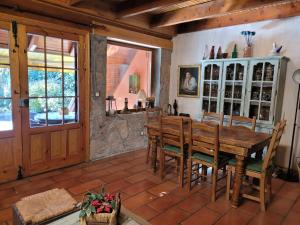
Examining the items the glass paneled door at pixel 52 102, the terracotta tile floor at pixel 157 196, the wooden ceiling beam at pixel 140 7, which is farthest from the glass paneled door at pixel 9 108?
the wooden ceiling beam at pixel 140 7

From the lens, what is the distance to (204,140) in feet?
8.77

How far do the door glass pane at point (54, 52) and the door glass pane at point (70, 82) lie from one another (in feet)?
0.60

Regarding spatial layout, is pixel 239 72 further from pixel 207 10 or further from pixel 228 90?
pixel 207 10

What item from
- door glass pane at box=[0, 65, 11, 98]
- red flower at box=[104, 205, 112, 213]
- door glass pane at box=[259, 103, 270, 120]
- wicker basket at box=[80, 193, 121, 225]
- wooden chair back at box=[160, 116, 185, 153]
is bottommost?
wicker basket at box=[80, 193, 121, 225]

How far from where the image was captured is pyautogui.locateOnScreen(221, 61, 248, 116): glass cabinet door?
377cm

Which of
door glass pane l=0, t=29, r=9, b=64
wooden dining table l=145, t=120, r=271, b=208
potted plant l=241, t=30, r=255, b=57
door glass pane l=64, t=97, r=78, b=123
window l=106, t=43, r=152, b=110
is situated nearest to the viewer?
wooden dining table l=145, t=120, r=271, b=208

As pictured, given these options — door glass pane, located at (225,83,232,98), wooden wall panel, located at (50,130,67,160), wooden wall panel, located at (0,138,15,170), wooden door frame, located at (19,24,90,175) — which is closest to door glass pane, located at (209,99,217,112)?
door glass pane, located at (225,83,232,98)

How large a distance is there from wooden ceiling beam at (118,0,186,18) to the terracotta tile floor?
99.0 inches

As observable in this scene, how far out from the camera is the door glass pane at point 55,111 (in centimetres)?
332

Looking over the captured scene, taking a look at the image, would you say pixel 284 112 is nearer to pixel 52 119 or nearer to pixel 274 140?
pixel 274 140

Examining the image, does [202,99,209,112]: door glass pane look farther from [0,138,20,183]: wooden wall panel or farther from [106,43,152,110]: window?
[0,138,20,183]: wooden wall panel

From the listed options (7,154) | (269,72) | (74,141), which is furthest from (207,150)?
(7,154)

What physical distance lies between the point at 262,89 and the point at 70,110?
10.4 ft

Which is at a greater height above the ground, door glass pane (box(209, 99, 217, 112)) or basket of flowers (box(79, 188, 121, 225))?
door glass pane (box(209, 99, 217, 112))
